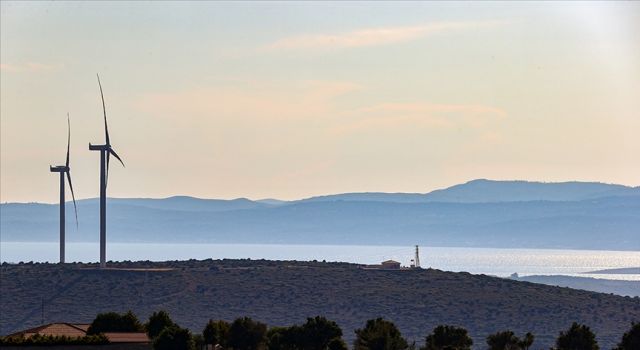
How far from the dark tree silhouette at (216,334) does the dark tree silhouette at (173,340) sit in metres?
9.69

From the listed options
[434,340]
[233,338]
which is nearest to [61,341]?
[233,338]

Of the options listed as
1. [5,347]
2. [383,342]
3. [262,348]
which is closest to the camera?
[5,347]

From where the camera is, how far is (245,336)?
14350cm

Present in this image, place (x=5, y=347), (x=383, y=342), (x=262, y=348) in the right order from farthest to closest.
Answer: (x=262, y=348) < (x=383, y=342) < (x=5, y=347)

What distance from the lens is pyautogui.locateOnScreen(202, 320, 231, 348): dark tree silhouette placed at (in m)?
143

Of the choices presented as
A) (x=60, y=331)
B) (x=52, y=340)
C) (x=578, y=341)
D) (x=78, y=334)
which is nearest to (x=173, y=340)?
(x=52, y=340)

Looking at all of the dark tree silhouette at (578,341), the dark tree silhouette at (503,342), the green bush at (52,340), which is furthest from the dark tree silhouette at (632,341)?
the green bush at (52,340)

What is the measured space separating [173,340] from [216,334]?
534 inches

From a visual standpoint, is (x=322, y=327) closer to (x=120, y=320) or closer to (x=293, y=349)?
(x=293, y=349)

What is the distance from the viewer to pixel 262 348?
147 meters

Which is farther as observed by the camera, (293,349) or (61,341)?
(293,349)

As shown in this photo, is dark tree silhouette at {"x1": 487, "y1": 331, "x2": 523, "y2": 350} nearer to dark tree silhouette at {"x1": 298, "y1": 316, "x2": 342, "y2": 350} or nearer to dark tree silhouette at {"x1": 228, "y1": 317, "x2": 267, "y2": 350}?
dark tree silhouette at {"x1": 298, "y1": 316, "x2": 342, "y2": 350}

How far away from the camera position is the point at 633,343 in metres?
137

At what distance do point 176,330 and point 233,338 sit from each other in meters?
11.6
